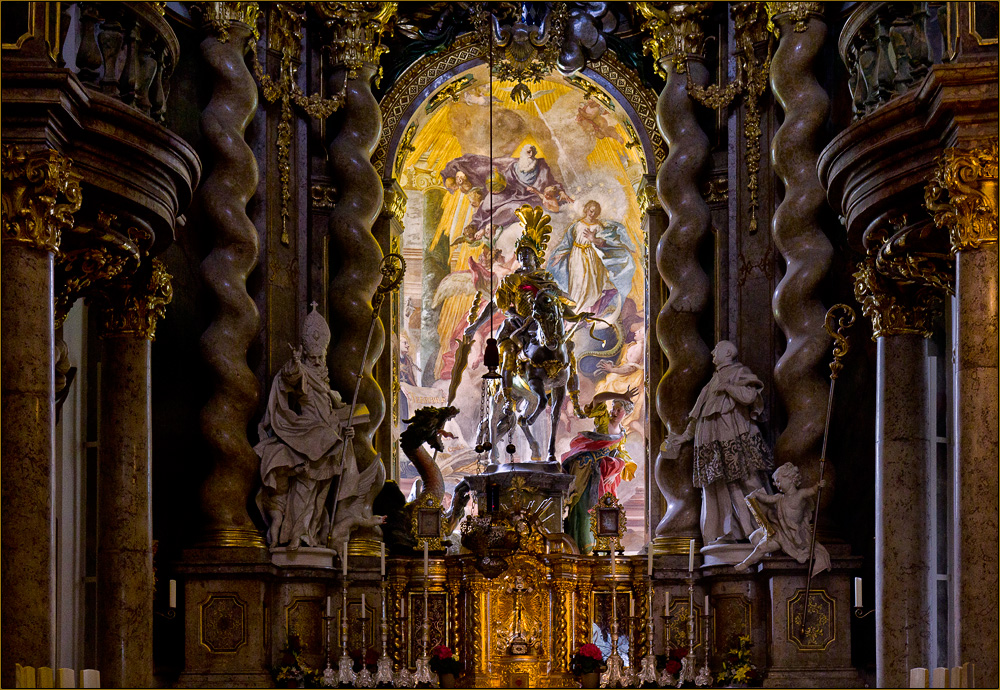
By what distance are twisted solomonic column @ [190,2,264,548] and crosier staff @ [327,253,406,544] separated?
1.03m

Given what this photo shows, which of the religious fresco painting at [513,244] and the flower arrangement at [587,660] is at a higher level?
the religious fresco painting at [513,244]

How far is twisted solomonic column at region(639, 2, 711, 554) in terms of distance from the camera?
63.1 ft

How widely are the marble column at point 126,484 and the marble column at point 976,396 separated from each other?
7.48 metres

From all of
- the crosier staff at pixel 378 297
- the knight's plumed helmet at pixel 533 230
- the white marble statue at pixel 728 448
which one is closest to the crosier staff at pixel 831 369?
the white marble statue at pixel 728 448

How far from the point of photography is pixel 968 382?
12508mm

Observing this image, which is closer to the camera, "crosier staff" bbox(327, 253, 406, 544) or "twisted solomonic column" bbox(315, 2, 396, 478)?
"crosier staff" bbox(327, 253, 406, 544)

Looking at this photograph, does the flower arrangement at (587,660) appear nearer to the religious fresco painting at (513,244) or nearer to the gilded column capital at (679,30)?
the religious fresco painting at (513,244)

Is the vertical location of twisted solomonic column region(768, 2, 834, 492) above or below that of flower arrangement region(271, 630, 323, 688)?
above

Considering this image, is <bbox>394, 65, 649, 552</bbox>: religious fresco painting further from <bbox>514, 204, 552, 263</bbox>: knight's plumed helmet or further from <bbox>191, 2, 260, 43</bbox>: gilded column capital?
<bbox>191, 2, 260, 43</bbox>: gilded column capital

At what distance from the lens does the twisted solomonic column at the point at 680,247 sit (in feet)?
63.1

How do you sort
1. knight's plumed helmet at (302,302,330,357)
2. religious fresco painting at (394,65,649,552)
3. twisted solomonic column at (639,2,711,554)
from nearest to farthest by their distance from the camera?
knight's plumed helmet at (302,302,330,357) < twisted solomonic column at (639,2,711,554) < religious fresco painting at (394,65,649,552)

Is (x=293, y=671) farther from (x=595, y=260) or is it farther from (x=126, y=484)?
(x=595, y=260)

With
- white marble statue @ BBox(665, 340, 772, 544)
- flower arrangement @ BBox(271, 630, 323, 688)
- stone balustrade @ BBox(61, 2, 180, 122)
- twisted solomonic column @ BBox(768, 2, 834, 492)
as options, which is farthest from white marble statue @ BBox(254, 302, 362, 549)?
twisted solomonic column @ BBox(768, 2, 834, 492)

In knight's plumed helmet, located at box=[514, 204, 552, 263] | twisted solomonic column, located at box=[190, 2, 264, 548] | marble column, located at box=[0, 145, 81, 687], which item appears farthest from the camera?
knight's plumed helmet, located at box=[514, 204, 552, 263]
